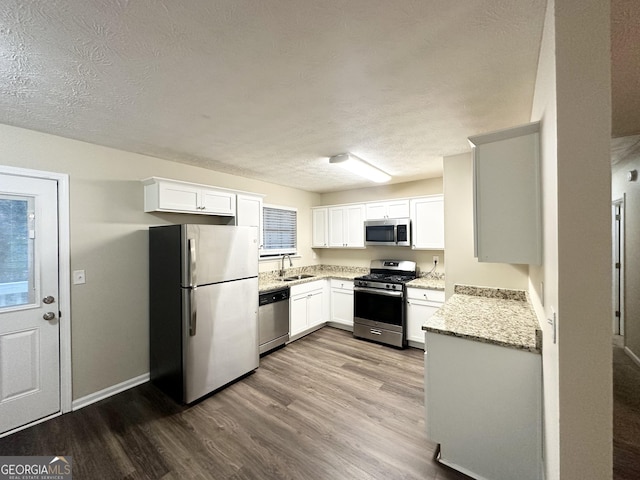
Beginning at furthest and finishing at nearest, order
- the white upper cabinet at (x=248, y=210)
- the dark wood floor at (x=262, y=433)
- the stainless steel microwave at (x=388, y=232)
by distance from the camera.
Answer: the stainless steel microwave at (x=388, y=232)
the white upper cabinet at (x=248, y=210)
the dark wood floor at (x=262, y=433)

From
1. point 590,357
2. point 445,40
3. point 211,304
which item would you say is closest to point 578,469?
point 590,357

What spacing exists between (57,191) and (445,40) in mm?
3160

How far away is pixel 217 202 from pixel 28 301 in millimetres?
1839

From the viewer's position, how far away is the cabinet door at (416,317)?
3.54 meters

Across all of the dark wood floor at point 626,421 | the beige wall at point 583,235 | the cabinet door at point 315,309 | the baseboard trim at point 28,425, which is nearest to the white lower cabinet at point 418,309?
the cabinet door at point 315,309

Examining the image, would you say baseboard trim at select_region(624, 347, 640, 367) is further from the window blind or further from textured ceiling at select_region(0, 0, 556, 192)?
the window blind

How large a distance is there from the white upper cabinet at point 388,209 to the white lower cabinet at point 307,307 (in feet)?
4.58

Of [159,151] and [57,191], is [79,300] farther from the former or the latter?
[159,151]

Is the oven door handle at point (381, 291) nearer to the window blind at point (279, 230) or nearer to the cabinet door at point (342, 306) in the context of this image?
the cabinet door at point (342, 306)

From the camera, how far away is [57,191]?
2.35 meters

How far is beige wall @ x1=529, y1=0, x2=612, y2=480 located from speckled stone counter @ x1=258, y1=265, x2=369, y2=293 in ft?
9.75

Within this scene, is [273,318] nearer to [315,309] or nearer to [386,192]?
[315,309]

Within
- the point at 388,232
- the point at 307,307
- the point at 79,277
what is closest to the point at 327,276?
the point at 307,307

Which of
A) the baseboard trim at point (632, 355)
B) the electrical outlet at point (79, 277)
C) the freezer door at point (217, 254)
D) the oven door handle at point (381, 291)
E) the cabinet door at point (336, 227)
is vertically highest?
the cabinet door at point (336, 227)
